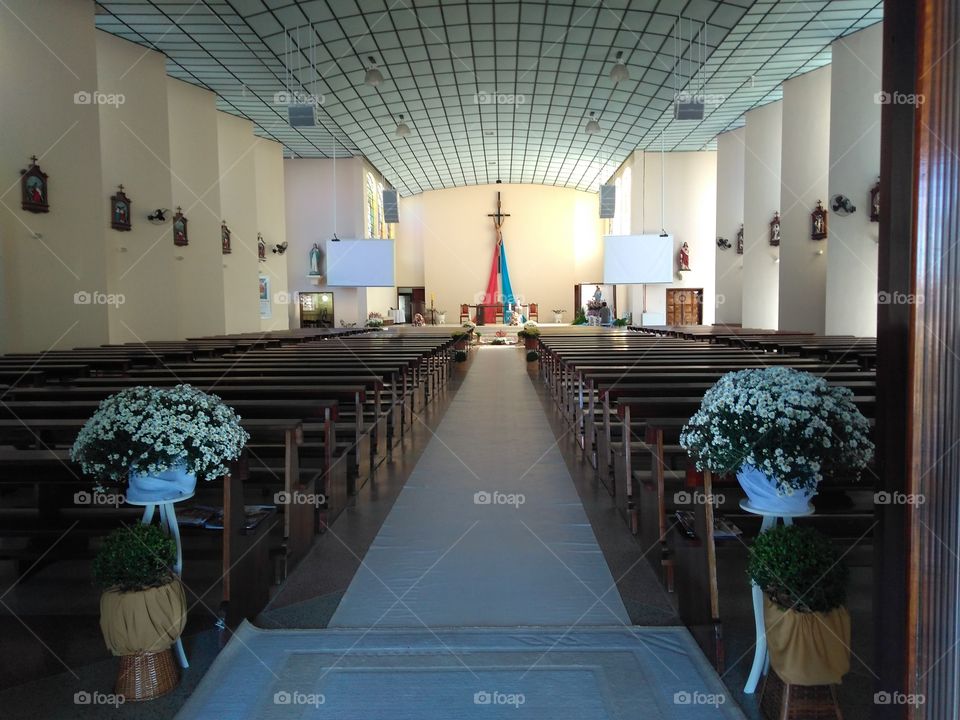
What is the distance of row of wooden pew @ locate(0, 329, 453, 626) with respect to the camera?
280cm

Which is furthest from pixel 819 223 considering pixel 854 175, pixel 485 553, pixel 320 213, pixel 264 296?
pixel 320 213

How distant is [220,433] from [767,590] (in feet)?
5.86

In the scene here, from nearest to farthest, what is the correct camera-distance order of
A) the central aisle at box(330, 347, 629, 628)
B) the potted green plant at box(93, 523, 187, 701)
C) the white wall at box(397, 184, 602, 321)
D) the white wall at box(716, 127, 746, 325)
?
the potted green plant at box(93, 523, 187, 701) < the central aisle at box(330, 347, 629, 628) < the white wall at box(716, 127, 746, 325) < the white wall at box(397, 184, 602, 321)

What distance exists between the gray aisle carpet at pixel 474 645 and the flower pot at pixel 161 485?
1.83 feet

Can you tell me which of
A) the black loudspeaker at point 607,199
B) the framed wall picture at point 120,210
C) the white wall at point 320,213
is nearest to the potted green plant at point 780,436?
the framed wall picture at point 120,210

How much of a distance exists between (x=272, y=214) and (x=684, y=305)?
1196 cm

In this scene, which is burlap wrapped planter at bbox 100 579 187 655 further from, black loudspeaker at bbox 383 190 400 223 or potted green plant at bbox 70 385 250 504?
black loudspeaker at bbox 383 190 400 223

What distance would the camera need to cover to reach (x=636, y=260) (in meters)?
14.5

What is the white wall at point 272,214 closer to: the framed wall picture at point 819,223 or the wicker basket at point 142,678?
the framed wall picture at point 819,223

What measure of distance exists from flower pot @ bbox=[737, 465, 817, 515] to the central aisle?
2.64 feet

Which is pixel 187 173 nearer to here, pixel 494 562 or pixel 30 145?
pixel 30 145

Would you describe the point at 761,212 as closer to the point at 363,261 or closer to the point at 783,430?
the point at 363,261

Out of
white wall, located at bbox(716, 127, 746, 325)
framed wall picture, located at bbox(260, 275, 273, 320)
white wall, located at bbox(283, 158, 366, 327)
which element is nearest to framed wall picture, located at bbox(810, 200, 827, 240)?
white wall, located at bbox(716, 127, 746, 325)

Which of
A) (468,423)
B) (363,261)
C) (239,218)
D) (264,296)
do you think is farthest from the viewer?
(264,296)
